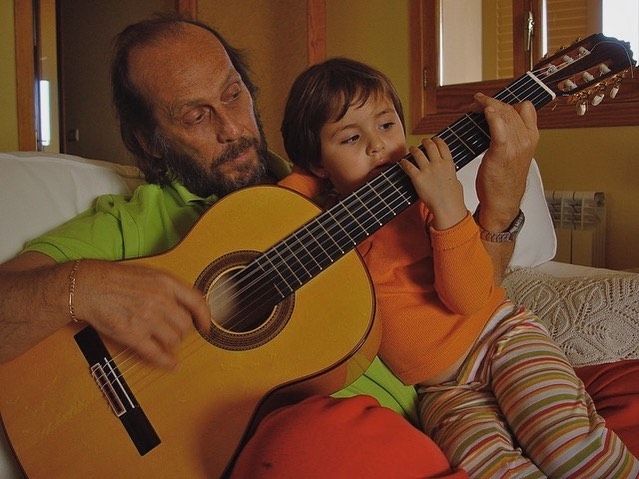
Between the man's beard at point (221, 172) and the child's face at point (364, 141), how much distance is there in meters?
0.17

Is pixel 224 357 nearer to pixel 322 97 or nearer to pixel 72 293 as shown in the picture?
pixel 72 293

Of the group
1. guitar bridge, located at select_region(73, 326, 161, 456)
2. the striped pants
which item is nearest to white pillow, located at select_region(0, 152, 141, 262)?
guitar bridge, located at select_region(73, 326, 161, 456)

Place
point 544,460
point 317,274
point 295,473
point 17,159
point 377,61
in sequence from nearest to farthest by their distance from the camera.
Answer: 1. point 295,473
2. point 544,460
3. point 317,274
4. point 17,159
5. point 377,61

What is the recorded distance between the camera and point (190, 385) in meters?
0.86

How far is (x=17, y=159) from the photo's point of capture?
1.21m

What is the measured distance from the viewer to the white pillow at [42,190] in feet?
3.57

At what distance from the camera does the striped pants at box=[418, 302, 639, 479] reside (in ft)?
2.64

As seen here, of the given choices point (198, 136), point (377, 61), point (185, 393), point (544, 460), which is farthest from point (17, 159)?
point (377, 61)

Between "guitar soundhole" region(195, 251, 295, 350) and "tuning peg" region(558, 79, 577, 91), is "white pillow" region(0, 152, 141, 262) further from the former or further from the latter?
"tuning peg" region(558, 79, 577, 91)

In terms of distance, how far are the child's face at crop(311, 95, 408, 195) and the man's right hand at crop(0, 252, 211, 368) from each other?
0.39 meters

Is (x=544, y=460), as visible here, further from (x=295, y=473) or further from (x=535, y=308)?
(x=535, y=308)

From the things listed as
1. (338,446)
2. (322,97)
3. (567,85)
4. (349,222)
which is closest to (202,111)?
(322,97)

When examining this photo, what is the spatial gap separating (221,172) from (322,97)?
0.25m

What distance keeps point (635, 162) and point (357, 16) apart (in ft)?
5.33
